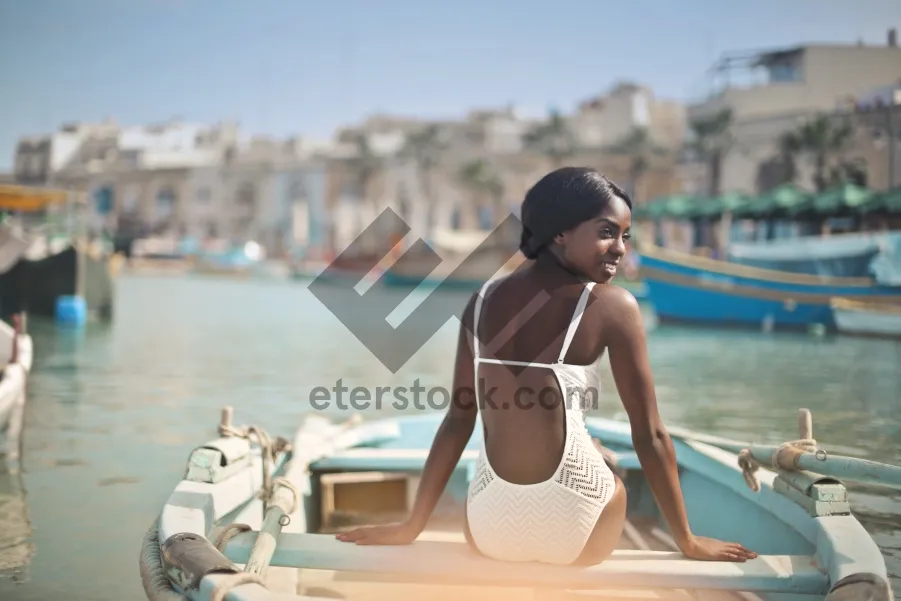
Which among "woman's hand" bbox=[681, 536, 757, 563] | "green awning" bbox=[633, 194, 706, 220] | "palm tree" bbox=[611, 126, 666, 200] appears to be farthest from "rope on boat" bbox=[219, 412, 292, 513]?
"palm tree" bbox=[611, 126, 666, 200]

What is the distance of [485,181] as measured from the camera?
62125 millimetres

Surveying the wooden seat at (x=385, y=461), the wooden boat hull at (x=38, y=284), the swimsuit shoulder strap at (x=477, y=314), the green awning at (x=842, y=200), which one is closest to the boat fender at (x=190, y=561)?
the swimsuit shoulder strap at (x=477, y=314)

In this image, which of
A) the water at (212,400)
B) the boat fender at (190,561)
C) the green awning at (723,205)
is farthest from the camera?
the green awning at (723,205)

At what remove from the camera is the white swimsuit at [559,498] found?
2805 mm

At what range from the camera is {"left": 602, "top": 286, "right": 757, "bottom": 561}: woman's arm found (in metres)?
2.78

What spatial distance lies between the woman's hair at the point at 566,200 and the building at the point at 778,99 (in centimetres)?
3884

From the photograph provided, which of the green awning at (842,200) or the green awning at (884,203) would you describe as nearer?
the green awning at (884,203)

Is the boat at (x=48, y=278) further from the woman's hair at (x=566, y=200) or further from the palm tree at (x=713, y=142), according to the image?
the palm tree at (x=713, y=142)

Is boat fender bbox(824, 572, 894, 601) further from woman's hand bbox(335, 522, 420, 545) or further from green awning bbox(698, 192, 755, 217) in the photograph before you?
green awning bbox(698, 192, 755, 217)

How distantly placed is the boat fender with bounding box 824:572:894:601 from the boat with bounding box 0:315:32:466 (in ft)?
22.6

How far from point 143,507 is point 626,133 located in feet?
187

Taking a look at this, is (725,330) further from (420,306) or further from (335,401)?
(420,306)

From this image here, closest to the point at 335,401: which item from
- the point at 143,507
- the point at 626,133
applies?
the point at 143,507

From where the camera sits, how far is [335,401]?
12.5 metres
